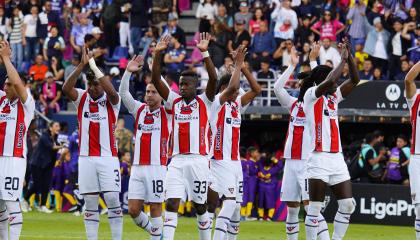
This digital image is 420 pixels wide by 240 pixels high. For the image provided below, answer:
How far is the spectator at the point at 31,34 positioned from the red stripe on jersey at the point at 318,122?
2104cm

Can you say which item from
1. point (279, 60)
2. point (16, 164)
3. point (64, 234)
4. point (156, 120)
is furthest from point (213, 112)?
point (279, 60)

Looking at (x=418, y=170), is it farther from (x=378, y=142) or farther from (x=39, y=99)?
(x=39, y=99)

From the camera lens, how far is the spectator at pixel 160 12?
37.0 meters

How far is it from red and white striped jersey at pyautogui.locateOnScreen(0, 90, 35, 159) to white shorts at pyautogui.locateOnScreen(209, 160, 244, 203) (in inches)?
125

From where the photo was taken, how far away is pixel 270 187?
30.3 meters

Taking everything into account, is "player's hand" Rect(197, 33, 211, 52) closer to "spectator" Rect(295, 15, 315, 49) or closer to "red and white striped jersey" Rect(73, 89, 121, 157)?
"red and white striped jersey" Rect(73, 89, 121, 157)

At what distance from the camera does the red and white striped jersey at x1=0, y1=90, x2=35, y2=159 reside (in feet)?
60.2

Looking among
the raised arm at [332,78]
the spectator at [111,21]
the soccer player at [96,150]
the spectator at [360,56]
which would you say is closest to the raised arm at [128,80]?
the soccer player at [96,150]

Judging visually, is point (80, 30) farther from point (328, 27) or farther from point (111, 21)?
point (328, 27)

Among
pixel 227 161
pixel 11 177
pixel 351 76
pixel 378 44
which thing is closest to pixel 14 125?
pixel 11 177

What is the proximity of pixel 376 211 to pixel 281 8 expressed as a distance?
8356 mm

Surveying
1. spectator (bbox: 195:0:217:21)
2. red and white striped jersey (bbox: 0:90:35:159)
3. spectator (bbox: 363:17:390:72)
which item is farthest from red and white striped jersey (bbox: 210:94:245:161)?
spectator (bbox: 195:0:217:21)

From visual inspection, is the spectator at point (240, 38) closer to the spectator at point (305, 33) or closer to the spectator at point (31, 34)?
the spectator at point (305, 33)

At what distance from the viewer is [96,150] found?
19.4 meters
